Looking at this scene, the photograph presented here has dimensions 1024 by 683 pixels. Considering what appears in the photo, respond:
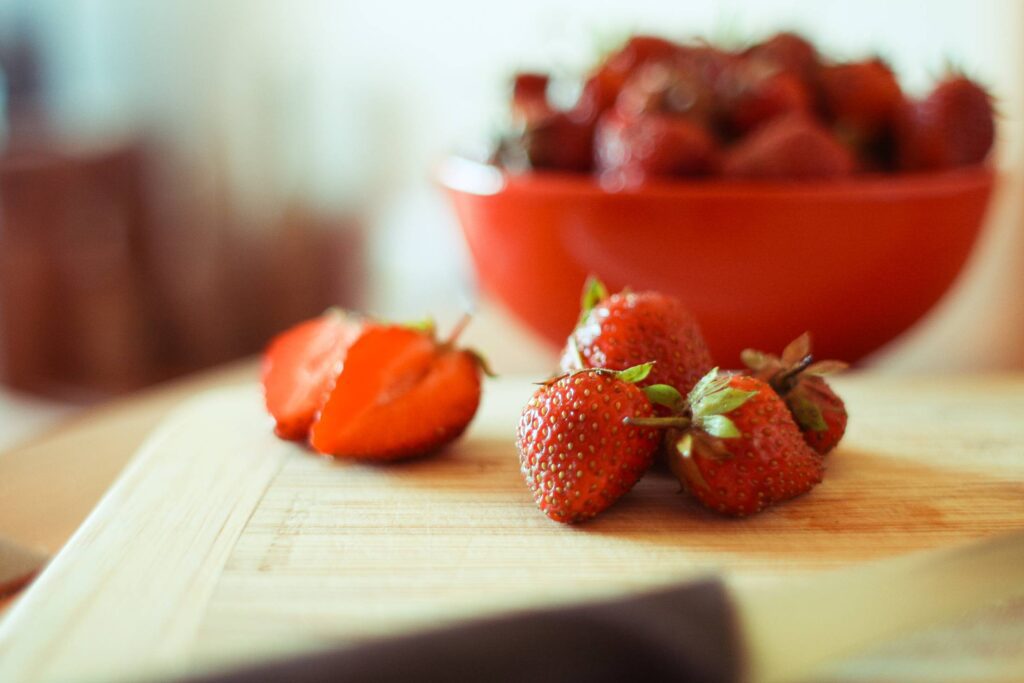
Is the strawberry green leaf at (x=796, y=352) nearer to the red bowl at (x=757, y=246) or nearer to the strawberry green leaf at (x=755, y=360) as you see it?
the strawberry green leaf at (x=755, y=360)

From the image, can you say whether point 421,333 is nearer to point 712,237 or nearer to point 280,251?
point 712,237

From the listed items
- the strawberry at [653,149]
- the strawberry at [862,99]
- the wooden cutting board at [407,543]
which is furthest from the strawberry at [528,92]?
the wooden cutting board at [407,543]

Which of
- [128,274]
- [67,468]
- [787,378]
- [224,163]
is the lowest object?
[128,274]

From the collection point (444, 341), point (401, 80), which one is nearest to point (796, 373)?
point (444, 341)

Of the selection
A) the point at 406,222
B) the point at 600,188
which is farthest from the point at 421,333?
the point at 406,222

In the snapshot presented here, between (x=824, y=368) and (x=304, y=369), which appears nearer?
(x=824, y=368)

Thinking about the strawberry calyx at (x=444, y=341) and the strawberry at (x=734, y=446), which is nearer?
the strawberry at (x=734, y=446)

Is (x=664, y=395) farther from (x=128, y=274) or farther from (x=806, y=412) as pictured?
(x=128, y=274)
